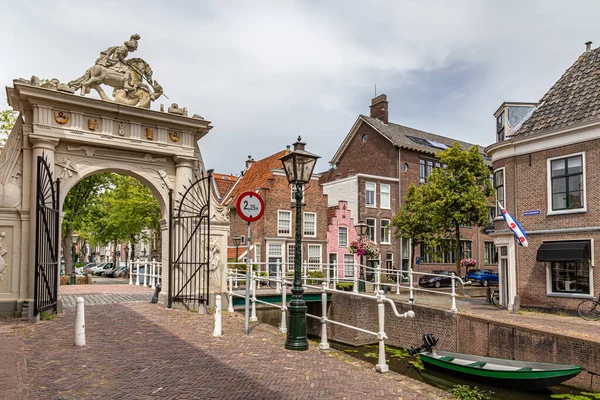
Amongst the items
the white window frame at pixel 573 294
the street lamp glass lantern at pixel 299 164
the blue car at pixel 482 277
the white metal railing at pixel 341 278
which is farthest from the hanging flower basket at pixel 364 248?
the street lamp glass lantern at pixel 299 164

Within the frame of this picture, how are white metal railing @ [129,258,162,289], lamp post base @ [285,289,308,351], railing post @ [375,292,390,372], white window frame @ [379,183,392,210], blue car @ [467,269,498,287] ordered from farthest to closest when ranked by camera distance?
1. white window frame @ [379,183,392,210]
2. blue car @ [467,269,498,287]
3. white metal railing @ [129,258,162,289]
4. lamp post base @ [285,289,308,351]
5. railing post @ [375,292,390,372]

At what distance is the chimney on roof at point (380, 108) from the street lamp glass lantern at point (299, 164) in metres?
32.2

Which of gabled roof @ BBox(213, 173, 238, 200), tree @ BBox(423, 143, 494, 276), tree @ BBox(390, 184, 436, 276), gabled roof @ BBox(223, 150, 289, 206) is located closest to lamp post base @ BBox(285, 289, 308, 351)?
tree @ BBox(423, 143, 494, 276)

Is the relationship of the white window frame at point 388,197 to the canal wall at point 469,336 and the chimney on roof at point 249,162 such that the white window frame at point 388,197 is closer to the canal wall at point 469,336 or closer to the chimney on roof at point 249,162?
the chimney on roof at point 249,162

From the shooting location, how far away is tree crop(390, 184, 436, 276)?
28.2 m

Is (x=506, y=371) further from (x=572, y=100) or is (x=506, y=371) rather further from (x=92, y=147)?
(x=572, y=100)

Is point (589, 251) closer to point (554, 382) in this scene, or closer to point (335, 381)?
point (554, 382)

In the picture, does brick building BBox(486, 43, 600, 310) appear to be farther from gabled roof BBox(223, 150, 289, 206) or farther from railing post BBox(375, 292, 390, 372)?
gabled roof BBox(223, 150, 289, 206)

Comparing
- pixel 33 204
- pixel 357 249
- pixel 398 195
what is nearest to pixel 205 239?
pixel 33 204

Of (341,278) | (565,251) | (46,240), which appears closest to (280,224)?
(341,278)

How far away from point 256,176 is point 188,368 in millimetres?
26362

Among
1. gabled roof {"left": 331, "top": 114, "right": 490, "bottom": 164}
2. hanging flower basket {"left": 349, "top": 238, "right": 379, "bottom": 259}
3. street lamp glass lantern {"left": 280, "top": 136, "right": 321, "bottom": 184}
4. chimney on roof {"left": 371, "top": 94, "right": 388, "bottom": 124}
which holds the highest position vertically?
chimney on roof {"left": 371, "top": 94, "right": 388, "bottom": 124}

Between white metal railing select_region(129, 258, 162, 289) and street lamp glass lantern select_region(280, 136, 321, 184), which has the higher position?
street lamp glass lantern select_region(280, 136, 321, 184)

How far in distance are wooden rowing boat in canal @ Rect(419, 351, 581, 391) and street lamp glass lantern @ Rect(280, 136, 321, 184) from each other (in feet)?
17.8
